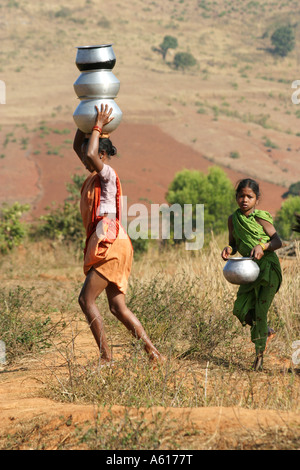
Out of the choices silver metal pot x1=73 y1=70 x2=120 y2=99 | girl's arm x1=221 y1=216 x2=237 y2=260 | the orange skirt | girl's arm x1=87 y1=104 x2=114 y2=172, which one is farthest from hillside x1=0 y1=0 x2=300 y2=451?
silver metal pot x1=73 y1=70 x2=120 y2=99

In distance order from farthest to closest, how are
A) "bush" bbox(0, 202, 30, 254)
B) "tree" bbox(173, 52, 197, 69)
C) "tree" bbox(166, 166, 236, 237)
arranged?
"tree" bbox(173, 52, 197, 69) < "tree" bbox(166, 166, 236, 237) < "bush" bbox(0, 202, 30, 254)

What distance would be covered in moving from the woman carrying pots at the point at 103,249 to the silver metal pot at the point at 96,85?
14 cm

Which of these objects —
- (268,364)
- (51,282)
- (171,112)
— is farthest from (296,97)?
(268,364)

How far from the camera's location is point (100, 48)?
168 inches

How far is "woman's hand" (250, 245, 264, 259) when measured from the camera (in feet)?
14.1

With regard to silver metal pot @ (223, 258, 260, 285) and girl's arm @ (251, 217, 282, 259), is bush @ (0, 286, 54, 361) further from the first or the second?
girl's arm @ (251, 217, 282, 259)

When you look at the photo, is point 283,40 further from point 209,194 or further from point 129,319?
point 129,319

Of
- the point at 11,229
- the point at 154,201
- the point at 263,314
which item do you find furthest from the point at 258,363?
the point at 154,201

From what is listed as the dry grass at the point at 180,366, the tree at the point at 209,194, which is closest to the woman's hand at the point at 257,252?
the dry grass at the point at 180,366

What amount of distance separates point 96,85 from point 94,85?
13 millimetres

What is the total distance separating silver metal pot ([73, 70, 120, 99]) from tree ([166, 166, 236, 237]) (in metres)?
11.4

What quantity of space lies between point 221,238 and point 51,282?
3.72m

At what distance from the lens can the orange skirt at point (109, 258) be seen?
Answer: 4152 mm

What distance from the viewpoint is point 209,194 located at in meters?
16.4
